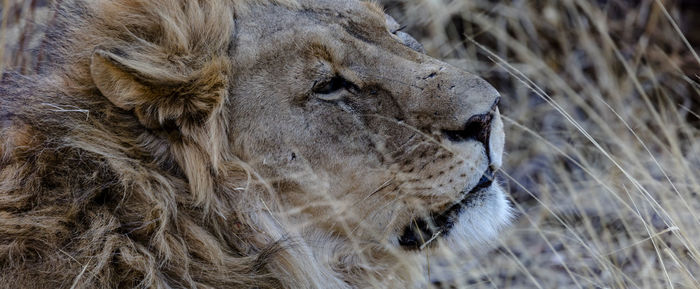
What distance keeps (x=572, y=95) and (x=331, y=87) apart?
8.96 feet

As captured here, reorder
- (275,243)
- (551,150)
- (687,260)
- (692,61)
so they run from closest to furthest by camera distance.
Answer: (275,243) → (687,260) → (551,150) → (692,61)

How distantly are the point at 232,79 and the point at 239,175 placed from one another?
0.31 metres

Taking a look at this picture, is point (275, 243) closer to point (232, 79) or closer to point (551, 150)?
point (232, 79)

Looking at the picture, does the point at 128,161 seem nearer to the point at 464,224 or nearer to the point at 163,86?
the point at 163,86

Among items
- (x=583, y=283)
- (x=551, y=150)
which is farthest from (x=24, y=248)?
(x=551, y=150)

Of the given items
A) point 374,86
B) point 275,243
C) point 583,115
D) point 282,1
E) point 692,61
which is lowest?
point 583,115

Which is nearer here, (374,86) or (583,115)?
(374,86)

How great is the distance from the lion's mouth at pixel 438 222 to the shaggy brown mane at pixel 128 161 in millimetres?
472

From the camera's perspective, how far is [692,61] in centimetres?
533

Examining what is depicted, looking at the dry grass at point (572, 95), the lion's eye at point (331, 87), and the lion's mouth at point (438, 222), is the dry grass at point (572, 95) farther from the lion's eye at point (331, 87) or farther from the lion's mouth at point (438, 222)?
the lion's eye at point (331, 87)

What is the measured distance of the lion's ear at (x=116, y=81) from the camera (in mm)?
2359

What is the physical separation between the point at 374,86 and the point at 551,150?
2.32 m

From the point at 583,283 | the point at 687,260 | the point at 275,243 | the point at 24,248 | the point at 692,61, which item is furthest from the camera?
the point at 692,61

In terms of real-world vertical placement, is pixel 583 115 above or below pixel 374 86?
below
